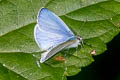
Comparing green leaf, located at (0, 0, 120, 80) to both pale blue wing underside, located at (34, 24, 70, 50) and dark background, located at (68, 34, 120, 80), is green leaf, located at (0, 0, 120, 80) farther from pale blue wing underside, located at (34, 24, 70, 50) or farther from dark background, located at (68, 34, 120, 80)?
dark background, located at (68, 34, 120, 80)

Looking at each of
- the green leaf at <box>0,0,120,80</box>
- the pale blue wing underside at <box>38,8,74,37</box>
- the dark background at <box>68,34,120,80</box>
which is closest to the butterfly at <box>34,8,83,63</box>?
the pale blue wing underside at <box>38,8,74,37</box>

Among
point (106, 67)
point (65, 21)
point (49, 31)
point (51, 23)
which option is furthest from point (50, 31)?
point (106, 67)

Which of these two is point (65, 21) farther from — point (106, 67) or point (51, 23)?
point (106, 67)

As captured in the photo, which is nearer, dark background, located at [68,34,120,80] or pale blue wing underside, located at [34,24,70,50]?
pale blue wing underside, located at [34,24,70,50]

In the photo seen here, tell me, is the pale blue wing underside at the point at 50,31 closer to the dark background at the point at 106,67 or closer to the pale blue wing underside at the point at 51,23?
the pale blue wing underside at the point at 51,23

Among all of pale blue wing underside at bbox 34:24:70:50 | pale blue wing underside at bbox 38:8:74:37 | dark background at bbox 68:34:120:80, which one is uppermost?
pale blue wing underside at bbox 38:8:74:37

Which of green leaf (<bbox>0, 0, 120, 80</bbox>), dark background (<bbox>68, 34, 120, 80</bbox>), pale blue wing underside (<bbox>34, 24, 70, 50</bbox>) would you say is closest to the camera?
green leaf (<bbox>0, 0, 120, 80</bbox>)

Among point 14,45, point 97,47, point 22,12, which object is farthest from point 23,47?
point 97,47
